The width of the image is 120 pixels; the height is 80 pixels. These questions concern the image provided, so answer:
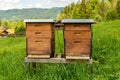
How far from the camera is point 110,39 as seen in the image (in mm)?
11734

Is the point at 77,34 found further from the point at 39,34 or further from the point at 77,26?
the point at 39,34

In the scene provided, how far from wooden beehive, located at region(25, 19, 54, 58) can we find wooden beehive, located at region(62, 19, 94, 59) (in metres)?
0.40

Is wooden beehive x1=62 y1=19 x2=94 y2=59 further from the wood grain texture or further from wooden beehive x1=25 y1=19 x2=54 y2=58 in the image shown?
wooden beehive x1=25 y1=19 x2=54 y2=58

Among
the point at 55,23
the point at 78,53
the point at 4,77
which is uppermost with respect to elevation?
the point at 55,23

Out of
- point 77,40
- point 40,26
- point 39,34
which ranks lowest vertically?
point 77,40

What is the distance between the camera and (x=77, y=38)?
715 cm

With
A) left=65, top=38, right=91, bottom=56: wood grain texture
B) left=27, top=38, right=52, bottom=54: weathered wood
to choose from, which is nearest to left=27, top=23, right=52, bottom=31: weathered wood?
left=27, top=38, right=52, bottom=54: weathered wood

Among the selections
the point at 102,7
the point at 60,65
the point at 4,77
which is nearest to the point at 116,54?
the point at 60,65

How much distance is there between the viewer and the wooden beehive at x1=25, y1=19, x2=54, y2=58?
7.29 meters

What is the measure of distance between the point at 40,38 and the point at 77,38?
898 mm

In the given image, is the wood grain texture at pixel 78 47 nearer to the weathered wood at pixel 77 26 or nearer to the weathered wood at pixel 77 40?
the weathered wood at pixel 77 40

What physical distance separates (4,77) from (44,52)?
1193 millimetres

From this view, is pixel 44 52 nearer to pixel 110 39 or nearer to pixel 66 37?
pixel 66 37

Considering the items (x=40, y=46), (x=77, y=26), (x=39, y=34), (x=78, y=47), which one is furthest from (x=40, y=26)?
(x=78, y=47)
